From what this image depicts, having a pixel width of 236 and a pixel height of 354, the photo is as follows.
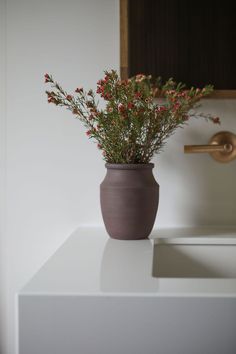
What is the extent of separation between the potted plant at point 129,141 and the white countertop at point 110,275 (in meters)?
0.06

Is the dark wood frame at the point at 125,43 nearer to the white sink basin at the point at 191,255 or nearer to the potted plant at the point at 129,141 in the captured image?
the potted plant at the point at 129,141

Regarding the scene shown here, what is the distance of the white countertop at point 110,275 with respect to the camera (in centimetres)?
68

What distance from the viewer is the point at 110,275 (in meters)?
0.79

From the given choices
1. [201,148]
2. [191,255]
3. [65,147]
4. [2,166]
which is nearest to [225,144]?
[201,148]

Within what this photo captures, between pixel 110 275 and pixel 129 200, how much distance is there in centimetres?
32

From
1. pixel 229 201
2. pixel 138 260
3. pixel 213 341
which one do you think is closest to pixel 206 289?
pixel 213 341

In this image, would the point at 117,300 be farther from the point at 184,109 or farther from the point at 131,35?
the point at 131,35

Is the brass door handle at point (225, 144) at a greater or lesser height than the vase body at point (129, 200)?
greater

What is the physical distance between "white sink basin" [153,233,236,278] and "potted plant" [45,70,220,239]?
66mm

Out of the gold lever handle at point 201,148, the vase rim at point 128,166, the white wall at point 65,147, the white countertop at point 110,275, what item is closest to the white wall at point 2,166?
the white wall at point 65,147

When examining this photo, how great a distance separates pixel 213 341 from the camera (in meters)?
0.66

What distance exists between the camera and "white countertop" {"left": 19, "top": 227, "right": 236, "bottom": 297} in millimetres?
677

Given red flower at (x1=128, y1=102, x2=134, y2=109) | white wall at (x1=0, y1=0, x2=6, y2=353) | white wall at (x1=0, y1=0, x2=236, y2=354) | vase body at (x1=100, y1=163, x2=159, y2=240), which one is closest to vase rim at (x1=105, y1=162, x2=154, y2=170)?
vase body at (x1=100, y1=163, x2=159, y2=240)

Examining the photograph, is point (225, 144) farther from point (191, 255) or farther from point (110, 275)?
point (110, 275)
